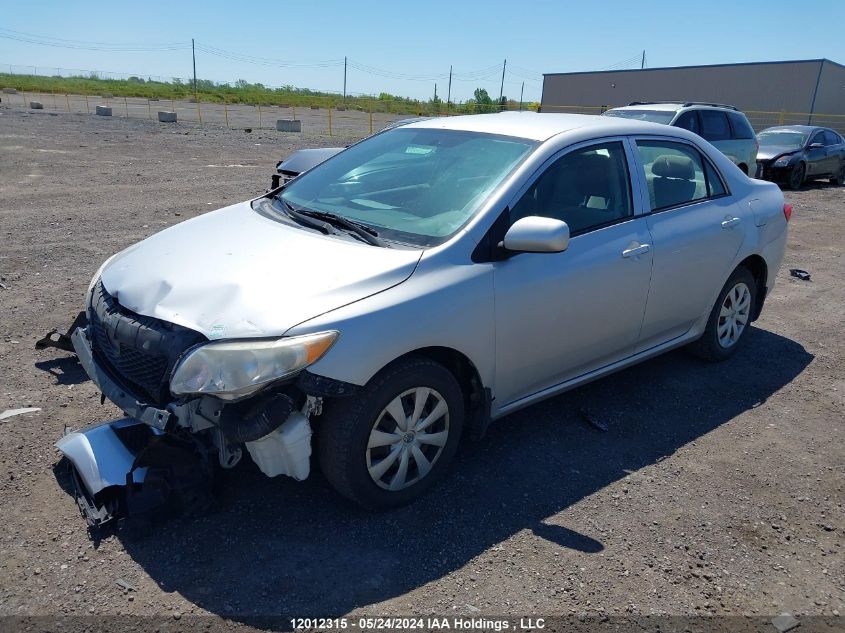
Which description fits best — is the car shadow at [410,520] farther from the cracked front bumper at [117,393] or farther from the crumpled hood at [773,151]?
the crumpled hood at [773,151]

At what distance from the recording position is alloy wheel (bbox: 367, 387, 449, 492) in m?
3.05

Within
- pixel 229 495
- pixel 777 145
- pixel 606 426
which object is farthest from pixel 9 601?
pixel 777 145

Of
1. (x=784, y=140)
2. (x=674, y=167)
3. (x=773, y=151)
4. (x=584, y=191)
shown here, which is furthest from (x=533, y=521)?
(x=784, y=140)

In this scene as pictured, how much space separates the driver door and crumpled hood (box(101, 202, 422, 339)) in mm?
653

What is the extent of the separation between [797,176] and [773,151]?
2.75 feet

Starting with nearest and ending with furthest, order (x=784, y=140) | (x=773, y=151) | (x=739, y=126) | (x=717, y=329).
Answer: (x=717, y=329), (x=739, y=126), (x=773, y=151), (x=784, y=140)

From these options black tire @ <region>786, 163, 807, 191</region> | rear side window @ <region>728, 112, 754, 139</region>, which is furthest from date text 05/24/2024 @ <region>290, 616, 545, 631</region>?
black tire @ <region>786, 163, 807, 191</region>

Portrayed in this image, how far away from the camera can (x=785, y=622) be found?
2.67m

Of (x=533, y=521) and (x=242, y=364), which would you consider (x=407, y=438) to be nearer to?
(x=533, y=521)

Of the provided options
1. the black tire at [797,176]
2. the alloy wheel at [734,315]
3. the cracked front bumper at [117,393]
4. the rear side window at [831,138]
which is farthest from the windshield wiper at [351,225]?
the rear side window at [831,138]

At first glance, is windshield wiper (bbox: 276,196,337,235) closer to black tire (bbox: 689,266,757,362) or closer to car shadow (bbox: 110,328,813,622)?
car shadow (bbox: 110,328,813,622)

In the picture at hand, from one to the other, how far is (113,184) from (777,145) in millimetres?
15100

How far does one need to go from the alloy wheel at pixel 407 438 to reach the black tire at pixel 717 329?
2.65 meters

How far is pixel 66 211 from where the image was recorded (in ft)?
31.4
